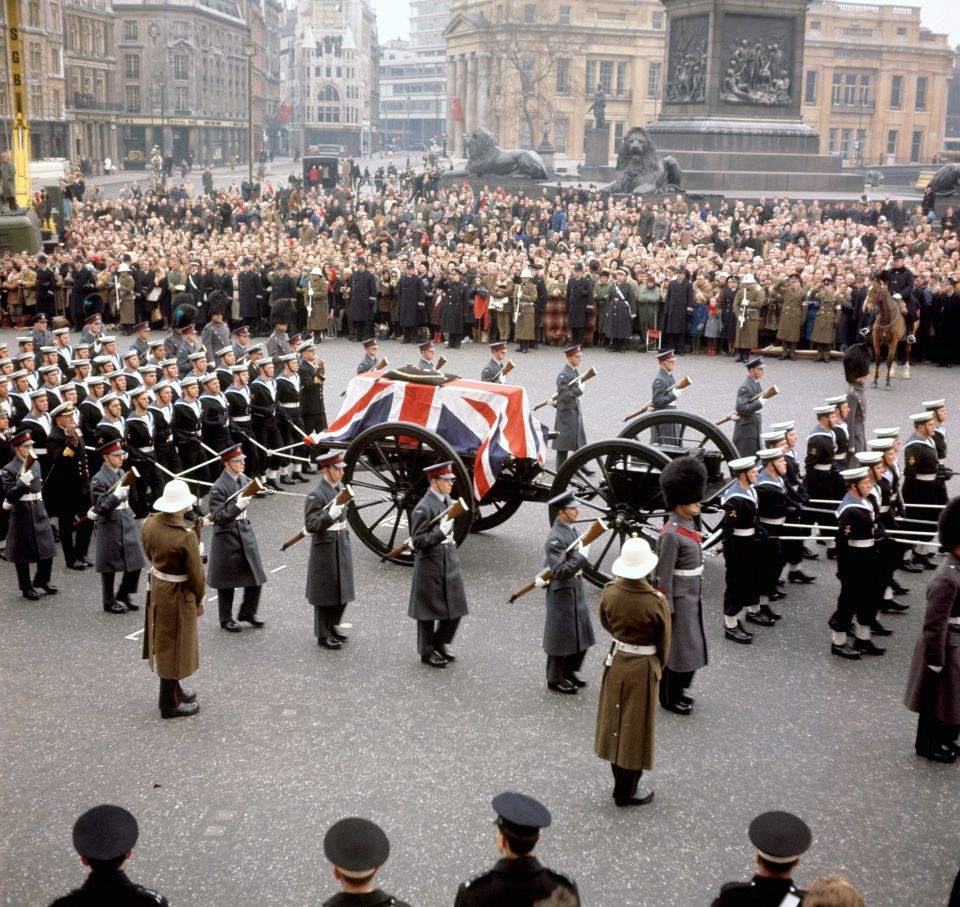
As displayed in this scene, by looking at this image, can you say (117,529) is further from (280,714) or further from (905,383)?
(905,383)

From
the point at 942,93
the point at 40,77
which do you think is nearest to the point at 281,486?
the point at 40,77

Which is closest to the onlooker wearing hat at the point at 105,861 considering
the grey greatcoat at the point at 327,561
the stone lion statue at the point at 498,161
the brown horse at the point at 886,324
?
the grey greatcoat at the point at 327,561

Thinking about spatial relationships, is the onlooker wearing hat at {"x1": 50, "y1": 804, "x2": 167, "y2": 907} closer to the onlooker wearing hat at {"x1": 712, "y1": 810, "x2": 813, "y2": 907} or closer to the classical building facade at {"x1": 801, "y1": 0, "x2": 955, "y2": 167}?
the onlooker wearing hat at {"x1": 712, "y1": 810, "x2": 813, "y2": 907}

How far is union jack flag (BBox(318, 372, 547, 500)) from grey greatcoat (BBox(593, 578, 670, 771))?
3.61m

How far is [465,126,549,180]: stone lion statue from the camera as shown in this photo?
133 feet

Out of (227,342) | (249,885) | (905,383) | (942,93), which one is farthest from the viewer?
(942,93)

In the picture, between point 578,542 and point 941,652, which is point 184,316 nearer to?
point 578,542

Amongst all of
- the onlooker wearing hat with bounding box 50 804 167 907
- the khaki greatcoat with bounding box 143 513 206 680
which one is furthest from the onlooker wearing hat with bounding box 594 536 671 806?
the onlooker wearing hat with bounding box 50 804 167 907

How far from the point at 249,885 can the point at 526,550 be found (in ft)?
18.5

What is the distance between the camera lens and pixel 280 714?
298 inches

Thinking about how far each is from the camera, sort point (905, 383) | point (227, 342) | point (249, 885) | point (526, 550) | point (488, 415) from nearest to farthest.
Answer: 1. point (249, 885)
2. point (488, 415)
3. point (526, 550)
4. point (227, 342)
5. point (905, 383)

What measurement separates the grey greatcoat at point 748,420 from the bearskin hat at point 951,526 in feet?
17.7

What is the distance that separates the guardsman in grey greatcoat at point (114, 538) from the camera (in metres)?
9.29

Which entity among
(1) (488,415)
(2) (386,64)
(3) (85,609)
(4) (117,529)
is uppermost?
(2) (386,64)
